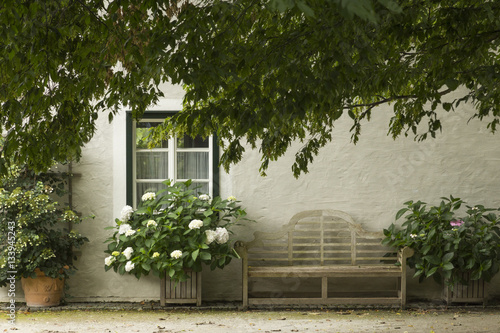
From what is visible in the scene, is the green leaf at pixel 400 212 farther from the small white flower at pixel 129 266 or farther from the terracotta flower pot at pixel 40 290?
the terracotta flower pot at pixel 40 290

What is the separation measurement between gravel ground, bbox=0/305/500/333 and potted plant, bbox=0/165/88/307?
0.30 m

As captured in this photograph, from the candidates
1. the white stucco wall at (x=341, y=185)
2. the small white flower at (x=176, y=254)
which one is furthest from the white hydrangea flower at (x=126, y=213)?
the small white flower at (x=176, y=254)

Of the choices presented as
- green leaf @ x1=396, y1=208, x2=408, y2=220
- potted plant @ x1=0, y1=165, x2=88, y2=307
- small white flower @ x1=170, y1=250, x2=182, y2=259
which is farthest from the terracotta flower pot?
green leaf @ x1=396, y1=208, x2=408, y2=220

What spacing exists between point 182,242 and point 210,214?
45cm

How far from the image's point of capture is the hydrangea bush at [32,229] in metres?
6.70

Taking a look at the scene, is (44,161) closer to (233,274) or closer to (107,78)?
(107,78)

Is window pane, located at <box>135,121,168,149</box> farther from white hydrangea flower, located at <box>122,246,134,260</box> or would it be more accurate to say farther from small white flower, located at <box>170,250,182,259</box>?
small white flower, located at <box>170,250,182,259</box>

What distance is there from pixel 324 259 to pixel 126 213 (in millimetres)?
2415

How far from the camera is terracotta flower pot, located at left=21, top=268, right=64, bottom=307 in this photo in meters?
6.87

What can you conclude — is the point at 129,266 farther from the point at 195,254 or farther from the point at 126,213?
the point at 195,254

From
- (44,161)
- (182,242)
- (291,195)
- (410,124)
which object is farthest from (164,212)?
(44,161)

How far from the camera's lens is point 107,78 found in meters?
3.76

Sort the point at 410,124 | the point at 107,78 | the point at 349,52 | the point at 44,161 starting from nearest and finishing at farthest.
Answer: the point at 349,52 < the point at 44,161 < the point at 107,78 < the point at 410,124

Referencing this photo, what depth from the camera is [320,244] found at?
7.18 metres
